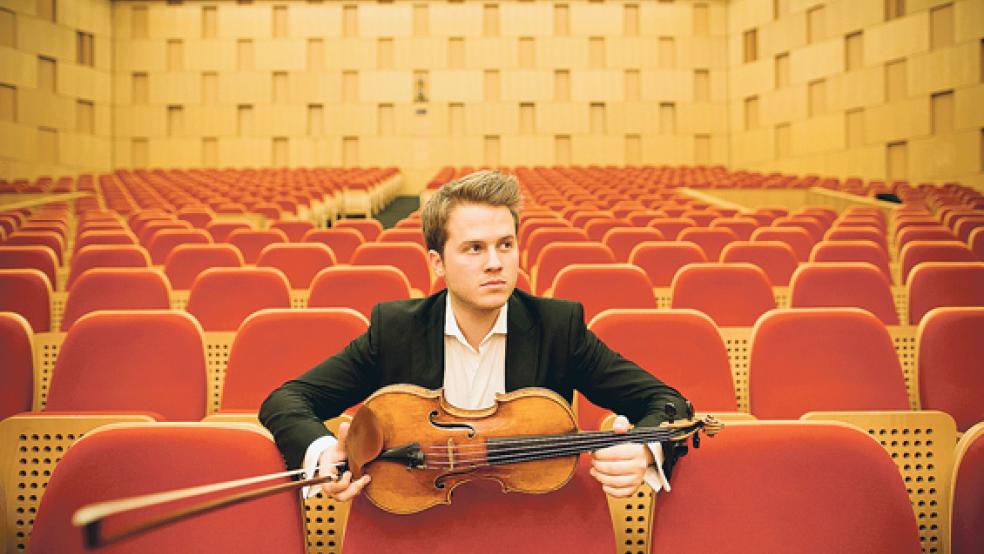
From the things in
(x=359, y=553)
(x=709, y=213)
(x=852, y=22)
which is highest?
(x=852, y=22)

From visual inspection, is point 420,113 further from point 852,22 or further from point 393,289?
point 393,289

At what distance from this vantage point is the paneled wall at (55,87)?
15594mm

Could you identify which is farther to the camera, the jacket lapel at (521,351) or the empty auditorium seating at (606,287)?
the empty auditorium seating at (606,287)

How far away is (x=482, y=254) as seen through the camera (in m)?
1.42

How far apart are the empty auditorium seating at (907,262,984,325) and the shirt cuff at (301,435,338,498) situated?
9.23ft

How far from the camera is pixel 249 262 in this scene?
502 centimetres

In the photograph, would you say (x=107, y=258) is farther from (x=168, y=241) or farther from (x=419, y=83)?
(x=419, y=83)

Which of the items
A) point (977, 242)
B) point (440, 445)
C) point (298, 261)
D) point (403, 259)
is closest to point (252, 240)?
point (298, 261)

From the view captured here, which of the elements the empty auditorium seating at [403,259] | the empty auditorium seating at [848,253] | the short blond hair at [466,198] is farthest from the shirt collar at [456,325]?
the empty auditorium seating at [848,253]

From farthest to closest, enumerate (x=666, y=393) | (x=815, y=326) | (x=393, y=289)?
(x=393, y=289) < (x=815, y=326) < (x=666, y=393)

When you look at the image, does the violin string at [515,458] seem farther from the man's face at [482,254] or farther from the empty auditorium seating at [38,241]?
the empty auditorium seating at [38,241]

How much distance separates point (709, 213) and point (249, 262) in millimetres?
3965

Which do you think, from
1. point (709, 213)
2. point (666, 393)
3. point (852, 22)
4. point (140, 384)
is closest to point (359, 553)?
point (666, 393)

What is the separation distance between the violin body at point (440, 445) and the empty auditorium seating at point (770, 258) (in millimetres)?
3204
